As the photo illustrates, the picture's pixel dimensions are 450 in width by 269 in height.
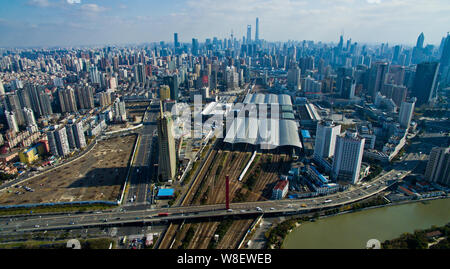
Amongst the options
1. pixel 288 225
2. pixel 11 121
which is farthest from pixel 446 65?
pixel 11 121

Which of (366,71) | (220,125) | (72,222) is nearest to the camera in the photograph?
(72,222)

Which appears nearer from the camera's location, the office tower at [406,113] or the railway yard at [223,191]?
the railway yard at [223,191]

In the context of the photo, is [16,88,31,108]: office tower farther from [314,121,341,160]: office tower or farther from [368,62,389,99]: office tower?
[368,62,389,99]: office tower

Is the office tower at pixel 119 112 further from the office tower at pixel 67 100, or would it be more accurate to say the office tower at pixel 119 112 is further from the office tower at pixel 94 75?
the office tower at pixel 94 75

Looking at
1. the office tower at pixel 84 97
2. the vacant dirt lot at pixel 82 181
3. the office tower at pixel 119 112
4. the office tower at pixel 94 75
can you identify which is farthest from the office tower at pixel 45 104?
the office tower at pixel 94 75

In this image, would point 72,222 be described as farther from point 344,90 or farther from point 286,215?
point 344,90
